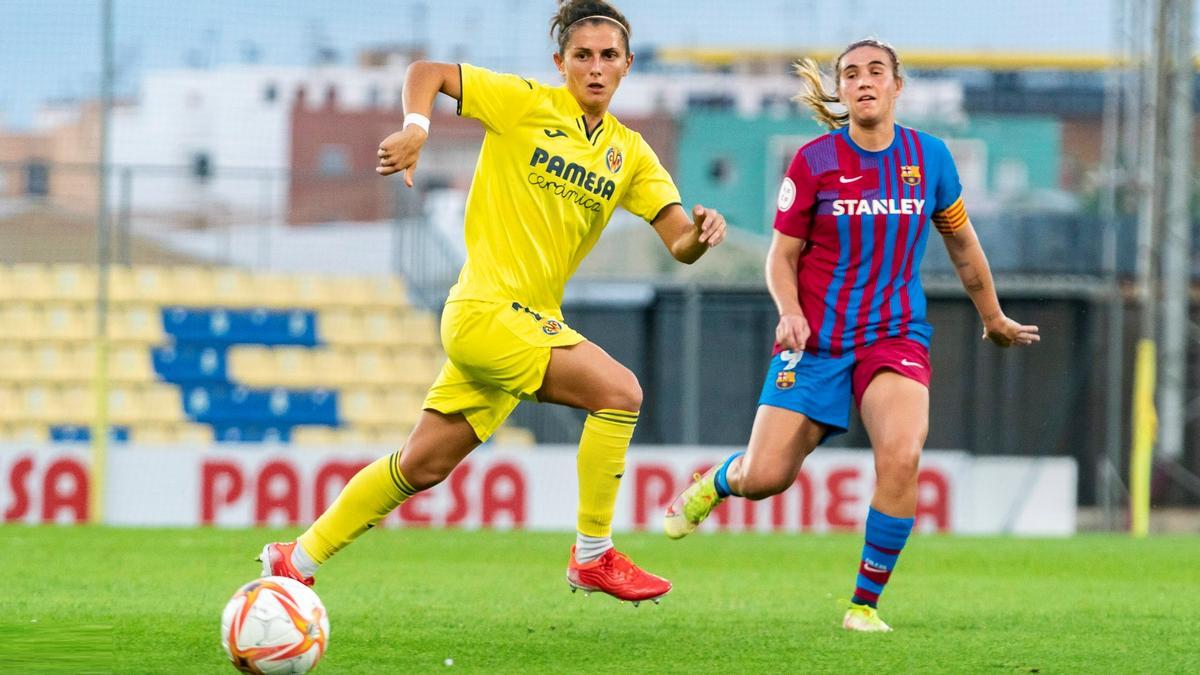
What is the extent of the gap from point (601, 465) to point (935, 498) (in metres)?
8.62

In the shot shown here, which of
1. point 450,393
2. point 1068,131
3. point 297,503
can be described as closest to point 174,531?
point 297,503

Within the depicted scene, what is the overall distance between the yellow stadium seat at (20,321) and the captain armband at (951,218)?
12535 mm

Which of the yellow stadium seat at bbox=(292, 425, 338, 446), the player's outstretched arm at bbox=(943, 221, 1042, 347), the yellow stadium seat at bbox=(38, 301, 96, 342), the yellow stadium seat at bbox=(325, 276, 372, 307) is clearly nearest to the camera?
the player's outstretched arm at bbox=(943, 221, 1042, 347)

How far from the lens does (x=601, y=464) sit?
5.83 m

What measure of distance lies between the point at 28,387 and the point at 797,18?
29.1ft

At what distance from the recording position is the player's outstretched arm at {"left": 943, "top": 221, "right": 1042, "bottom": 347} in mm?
6258

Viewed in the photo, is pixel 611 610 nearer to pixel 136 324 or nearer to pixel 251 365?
pixel 251 365

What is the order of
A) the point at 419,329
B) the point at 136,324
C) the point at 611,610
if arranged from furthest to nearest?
the point at 419,329 < the point at 136,324 < the point at 611,610

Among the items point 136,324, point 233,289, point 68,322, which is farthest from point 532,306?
point 68,322

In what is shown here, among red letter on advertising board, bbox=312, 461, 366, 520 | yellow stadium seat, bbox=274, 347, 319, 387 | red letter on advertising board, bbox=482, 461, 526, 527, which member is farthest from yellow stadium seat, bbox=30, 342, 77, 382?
red letter on advertising board, bbox=482, 461, 526, 527

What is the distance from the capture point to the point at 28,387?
53.6ft

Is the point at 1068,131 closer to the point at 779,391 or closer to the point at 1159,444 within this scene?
the point at 1159,444

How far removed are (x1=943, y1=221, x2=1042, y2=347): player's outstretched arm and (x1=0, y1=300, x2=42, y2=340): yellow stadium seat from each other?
12506 mm

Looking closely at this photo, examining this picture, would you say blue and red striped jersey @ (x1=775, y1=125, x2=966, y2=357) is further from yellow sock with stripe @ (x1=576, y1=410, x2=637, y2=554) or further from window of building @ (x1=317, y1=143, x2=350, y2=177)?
window of building @ (x1=317, y1=143, x2=350, y2=177)
